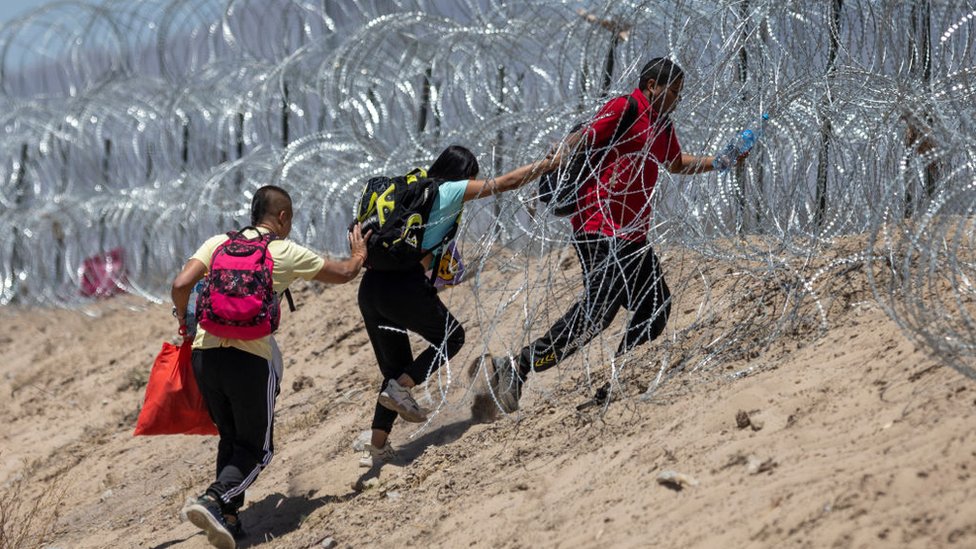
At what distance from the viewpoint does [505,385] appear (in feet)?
18.2

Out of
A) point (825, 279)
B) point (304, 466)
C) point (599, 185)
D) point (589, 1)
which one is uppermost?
point (589, 1)

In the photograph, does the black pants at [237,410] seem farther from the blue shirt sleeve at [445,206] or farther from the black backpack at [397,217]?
the blue shirt sleeve at [445,206]

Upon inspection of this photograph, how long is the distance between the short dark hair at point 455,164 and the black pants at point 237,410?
112 centimetres

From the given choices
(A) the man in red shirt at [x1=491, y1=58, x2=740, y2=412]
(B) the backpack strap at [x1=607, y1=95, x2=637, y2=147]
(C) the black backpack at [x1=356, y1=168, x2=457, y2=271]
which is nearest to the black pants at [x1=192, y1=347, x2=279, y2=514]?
(C) the black backpack at [x1=356, y1=168, x2=457, y2=271]

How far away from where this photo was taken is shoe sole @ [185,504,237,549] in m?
5.00

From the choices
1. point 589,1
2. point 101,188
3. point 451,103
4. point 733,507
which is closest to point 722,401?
point 733,507

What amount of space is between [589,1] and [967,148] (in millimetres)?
3421

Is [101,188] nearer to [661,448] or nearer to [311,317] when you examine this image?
[311,317]

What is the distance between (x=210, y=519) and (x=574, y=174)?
209cm

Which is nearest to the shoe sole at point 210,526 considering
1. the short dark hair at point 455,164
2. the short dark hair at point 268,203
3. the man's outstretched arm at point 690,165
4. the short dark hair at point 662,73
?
the short dark hair at point 268,203

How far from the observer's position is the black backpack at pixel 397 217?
5195 millimetres

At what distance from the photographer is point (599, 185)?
499 cm

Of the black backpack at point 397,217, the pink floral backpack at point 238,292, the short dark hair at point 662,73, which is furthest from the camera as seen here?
the black backpack at point 397,217

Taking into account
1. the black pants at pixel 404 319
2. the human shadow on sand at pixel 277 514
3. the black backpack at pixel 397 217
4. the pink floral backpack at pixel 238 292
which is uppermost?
the black backpack at pixel 397 217
